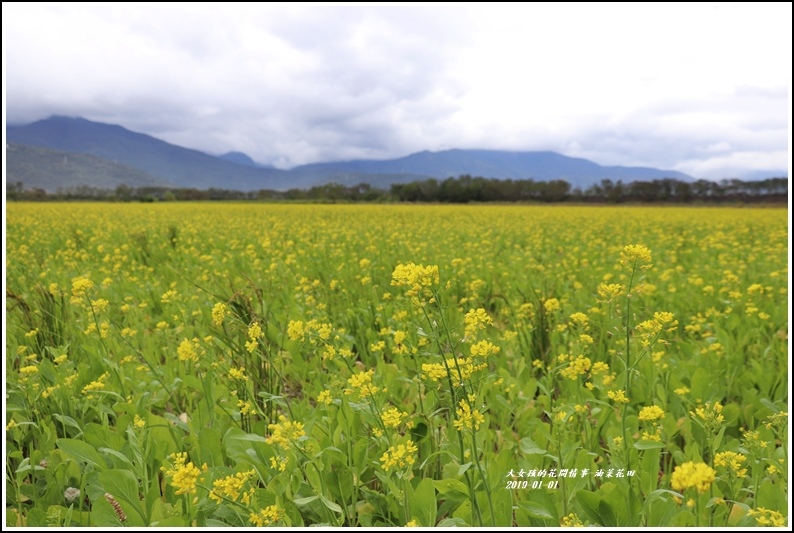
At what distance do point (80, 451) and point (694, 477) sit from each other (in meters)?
2.26

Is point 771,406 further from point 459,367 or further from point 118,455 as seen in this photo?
point 118,455

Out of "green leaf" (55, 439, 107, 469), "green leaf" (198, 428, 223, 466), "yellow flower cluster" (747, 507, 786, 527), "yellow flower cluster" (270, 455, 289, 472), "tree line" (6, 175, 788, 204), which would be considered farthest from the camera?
"tree line" (6, 175, 788, 204)

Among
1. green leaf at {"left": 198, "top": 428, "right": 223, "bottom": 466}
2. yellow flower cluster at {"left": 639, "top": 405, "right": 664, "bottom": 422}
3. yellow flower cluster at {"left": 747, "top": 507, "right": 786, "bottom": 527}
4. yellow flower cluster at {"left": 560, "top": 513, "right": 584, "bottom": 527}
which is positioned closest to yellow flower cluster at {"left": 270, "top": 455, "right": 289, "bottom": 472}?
green leaf at {"left": 198, "top": 428, "right": 223, "bottom": 466}

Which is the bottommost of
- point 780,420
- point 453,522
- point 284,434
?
point 453,522

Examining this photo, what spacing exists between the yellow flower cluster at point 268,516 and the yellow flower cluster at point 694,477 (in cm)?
113


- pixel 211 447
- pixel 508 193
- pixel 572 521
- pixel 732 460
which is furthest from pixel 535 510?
pixel 508 193

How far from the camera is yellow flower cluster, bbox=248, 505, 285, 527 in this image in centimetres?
137

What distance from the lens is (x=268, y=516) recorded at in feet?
4.65

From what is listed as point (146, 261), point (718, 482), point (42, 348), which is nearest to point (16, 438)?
point (42, 348)

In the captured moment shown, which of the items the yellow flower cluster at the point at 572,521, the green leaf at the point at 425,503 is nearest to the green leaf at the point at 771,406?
the yellow flower cluster at the point at 572,521

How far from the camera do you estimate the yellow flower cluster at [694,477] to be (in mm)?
961

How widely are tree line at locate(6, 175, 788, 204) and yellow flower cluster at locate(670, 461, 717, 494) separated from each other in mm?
48737

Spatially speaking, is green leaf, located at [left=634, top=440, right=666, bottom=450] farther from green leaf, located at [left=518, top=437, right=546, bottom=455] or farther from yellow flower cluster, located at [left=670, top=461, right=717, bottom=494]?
yellow flower cluster, located at [left=670, top=461, right=717, bottom=494]

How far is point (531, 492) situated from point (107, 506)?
1.66 meters
